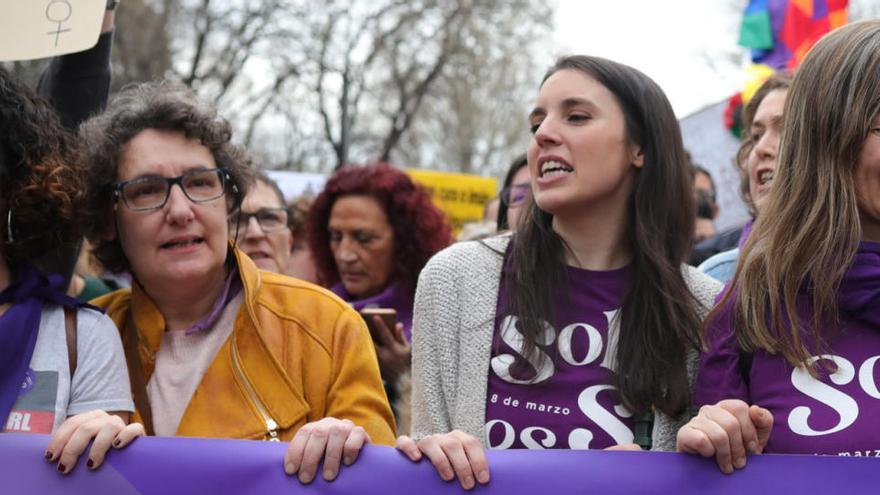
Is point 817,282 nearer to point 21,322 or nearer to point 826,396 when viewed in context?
point 826,396

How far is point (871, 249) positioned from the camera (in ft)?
7.18

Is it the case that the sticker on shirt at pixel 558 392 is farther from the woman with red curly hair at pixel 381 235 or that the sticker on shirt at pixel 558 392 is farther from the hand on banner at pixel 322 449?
the woman with red curly hair at pixel 381 235

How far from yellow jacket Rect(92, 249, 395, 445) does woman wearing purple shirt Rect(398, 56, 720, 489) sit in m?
0.15

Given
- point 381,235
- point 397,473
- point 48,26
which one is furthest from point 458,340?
point 381,235

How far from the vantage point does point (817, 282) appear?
2146mm

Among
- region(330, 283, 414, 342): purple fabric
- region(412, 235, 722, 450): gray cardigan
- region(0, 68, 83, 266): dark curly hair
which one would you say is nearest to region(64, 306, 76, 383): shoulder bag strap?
region(0, 68, 83, 266): dark curly hair

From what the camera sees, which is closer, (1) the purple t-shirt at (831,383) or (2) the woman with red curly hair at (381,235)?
(1) the purple t-shirt at (831,383)

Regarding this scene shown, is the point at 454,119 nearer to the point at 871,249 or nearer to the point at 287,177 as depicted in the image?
the point at 287,177

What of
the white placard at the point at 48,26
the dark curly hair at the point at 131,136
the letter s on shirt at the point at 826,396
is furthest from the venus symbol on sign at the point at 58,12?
the letter s on shirt at the point at 826,396

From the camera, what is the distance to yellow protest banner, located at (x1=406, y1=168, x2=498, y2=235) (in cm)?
834

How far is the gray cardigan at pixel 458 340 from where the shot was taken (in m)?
2.41

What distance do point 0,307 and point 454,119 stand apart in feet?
98.3

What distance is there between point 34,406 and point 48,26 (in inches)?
33.7

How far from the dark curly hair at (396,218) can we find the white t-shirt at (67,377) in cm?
207
